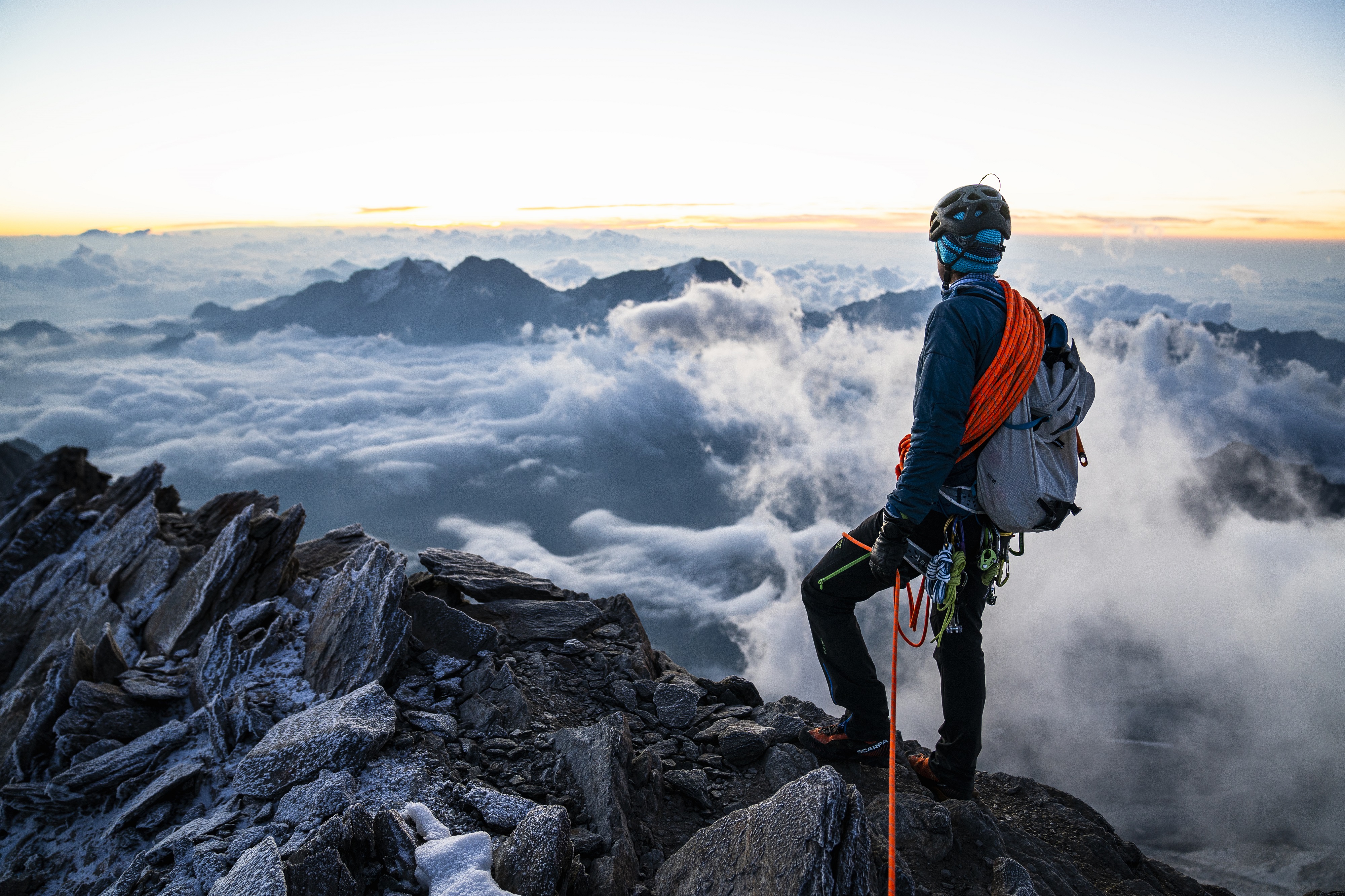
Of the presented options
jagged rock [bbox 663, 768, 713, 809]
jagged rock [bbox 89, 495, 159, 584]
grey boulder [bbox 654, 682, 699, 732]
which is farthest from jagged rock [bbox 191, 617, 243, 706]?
jagged rock [bbox 89, 495, 159, 584]

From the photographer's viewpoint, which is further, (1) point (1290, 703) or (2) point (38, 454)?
(1) point (1290, 703)

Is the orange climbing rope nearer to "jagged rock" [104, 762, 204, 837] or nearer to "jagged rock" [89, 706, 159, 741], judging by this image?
"jagged rock" [104, 762, 204, 837]

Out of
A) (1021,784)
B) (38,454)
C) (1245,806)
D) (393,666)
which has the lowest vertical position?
(1245,806)

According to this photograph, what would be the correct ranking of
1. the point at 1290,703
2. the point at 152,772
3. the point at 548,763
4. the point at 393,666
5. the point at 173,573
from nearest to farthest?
the point at 548,763
the point at 152,772
the point at 393,666
the point at 173,573
the point at 1290,703

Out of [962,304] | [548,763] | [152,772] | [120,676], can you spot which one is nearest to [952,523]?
[962,304]

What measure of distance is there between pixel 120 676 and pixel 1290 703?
237194 mm

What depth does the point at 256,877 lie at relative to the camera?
3.54 metres

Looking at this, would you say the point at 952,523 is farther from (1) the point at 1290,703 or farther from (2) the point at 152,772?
(1) the point at 1290,703

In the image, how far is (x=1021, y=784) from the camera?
687cm

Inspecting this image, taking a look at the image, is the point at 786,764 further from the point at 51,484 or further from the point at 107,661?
the point at 51,484

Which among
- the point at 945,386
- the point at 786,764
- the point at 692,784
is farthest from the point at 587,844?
the point at 945,386

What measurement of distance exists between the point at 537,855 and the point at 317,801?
1740 millimetres

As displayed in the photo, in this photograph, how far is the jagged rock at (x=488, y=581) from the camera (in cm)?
860

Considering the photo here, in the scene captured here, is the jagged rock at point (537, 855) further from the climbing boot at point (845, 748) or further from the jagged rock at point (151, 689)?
the jagged rock at point (151, 689)
